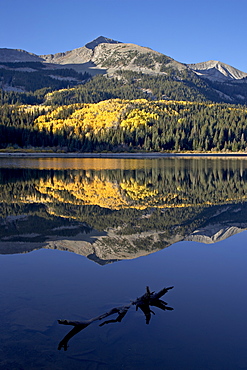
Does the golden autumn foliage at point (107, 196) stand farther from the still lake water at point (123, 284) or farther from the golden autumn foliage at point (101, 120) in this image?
the golden autumn foliage at point (101, 120)

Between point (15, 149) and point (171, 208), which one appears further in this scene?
point (15, 149)

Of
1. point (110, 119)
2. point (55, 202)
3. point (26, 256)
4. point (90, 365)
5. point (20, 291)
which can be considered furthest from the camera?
point (110, 119)

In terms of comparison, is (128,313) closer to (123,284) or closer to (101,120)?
(123,284)

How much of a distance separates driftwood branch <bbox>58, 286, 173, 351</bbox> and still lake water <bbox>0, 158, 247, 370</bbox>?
0.10 metres

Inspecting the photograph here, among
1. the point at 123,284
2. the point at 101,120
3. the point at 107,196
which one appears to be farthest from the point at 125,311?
the point at 101,120

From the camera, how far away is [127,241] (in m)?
14.2

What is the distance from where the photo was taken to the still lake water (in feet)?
21.3

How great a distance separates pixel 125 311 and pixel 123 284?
5.57 ft

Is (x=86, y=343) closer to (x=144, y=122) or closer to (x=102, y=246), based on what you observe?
(x=102, y=246)

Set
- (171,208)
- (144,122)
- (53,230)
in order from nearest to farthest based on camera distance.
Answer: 1. (53,230)
2. (171,208)
3. (144,122)

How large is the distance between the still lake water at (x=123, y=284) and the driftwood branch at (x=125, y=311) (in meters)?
0.10

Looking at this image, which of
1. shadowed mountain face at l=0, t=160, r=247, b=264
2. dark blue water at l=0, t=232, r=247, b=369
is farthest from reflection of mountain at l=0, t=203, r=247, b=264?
dark blue water at l=0, t=232, r=247, b=369

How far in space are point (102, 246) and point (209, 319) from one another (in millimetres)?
6330

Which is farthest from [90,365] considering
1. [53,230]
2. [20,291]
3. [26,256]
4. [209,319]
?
[53,230]
